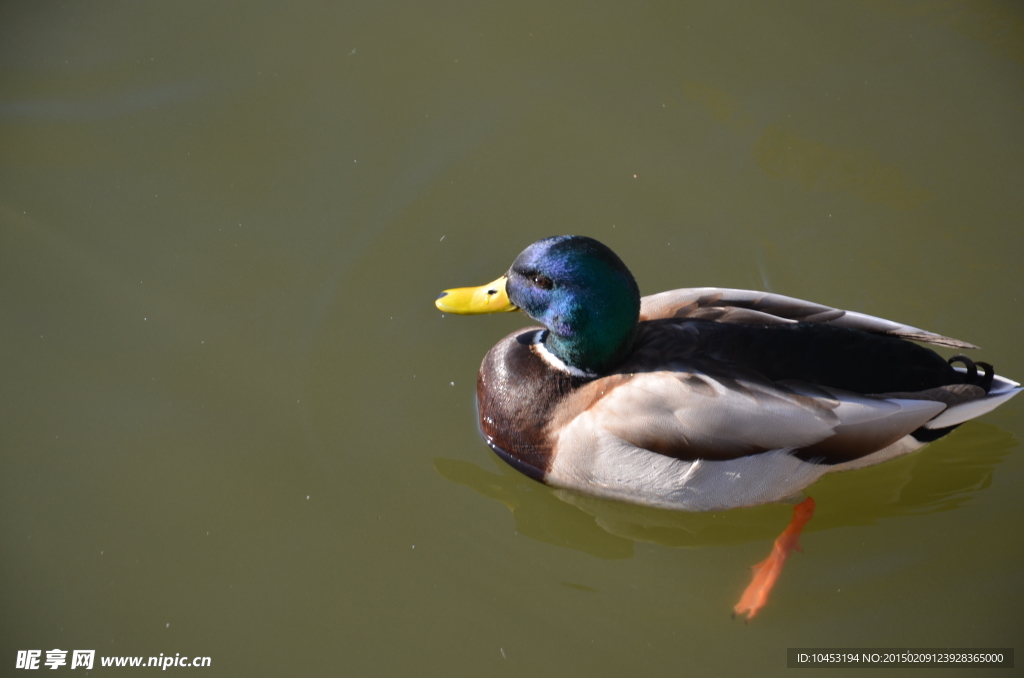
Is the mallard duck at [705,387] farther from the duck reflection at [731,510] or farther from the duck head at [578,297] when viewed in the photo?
the duck reflection at [731,510]

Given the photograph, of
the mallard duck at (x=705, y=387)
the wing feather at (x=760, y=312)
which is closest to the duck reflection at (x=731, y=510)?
the mallard duck at (x=705, y=387)

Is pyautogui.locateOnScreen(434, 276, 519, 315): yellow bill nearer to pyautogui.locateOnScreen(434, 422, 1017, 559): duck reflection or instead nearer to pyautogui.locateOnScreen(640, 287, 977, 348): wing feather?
pyautogui.locateOnScreen(640, 287, 977, 348): wing feather

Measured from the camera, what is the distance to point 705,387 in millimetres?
3510

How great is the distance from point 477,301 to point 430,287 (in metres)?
0.86

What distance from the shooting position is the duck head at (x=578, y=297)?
3523 mm

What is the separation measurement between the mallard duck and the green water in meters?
0.49

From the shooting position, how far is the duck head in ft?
11.6

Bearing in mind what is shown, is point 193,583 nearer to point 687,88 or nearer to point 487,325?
point 487,325

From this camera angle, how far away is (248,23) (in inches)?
216

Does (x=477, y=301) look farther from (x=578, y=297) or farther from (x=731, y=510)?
(x=731, y=510)

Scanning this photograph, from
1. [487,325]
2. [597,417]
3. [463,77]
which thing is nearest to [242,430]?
[487,325]

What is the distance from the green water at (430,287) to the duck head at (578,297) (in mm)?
791

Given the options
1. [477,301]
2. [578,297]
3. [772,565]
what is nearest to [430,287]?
[477,301]

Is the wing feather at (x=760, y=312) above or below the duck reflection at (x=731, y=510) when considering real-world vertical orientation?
above
